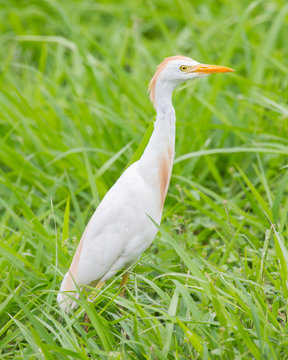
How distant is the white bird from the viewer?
7.89ft

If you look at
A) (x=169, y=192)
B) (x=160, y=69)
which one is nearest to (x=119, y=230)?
(x=160, y=69)

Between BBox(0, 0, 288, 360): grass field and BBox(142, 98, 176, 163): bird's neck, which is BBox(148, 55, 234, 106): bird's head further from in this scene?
BBox(0, 0, 288, 360): grass field

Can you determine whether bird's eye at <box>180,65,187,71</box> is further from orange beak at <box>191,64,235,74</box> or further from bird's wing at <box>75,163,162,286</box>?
bird's wing at <box>75,163,162,286</box>

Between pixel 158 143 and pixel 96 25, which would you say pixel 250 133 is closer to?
pixel 158 143

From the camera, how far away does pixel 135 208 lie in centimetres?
241

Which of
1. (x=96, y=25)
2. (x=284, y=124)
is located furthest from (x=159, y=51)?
(x=284, y=124)

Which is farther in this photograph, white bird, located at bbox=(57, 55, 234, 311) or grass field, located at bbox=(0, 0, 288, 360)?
white bird, located at bbox=(57, 55, 234, 311)

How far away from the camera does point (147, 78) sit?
462cm

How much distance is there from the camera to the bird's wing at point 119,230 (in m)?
2.40

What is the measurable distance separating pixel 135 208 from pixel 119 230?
12cm

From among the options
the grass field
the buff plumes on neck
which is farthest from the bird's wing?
the buff plumes on neck

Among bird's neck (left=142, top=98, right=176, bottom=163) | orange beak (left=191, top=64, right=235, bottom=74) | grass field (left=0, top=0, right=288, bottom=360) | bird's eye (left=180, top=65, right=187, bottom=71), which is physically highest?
bird's eye (left=180, top=65, right=187, bottom=71)

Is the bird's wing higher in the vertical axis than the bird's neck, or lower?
lower

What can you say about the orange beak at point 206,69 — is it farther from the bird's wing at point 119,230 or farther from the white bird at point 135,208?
the bird's wing at point 119,230
